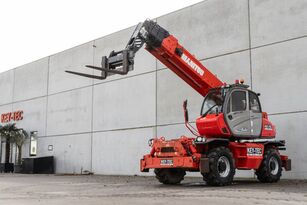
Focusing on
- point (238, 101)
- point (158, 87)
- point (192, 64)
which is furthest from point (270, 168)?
point (158, 87)

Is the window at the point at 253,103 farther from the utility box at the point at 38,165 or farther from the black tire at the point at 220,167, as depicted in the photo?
the utility box at the point at 38,165

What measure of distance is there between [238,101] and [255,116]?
85cm

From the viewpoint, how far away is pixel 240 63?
62.1 feet

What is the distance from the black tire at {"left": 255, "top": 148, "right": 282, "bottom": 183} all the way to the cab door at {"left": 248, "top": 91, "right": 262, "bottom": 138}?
893mm

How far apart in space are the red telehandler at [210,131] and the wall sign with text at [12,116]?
70.9 feet

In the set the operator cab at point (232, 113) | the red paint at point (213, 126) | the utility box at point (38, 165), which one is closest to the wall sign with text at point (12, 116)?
the utility box at point (38, 165)

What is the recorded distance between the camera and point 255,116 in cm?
1440

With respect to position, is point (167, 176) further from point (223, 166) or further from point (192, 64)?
point (192, 64)

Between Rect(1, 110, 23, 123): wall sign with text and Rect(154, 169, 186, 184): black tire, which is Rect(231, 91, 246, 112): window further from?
Rect(1, 110, 23, 123): wall sign with text

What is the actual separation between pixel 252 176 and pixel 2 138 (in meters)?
22.7

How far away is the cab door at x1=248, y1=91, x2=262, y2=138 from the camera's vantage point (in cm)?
1432

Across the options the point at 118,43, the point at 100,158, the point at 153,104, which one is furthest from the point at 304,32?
the point at 100,158

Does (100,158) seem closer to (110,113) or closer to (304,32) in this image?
(110,113)

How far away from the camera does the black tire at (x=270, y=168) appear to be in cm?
1463
